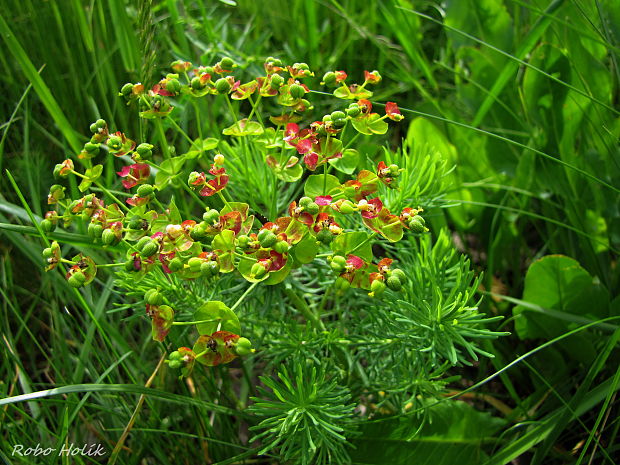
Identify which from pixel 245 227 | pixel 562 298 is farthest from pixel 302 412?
pixel 562 298

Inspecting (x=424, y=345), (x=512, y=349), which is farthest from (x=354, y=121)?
(x=512, y=349)

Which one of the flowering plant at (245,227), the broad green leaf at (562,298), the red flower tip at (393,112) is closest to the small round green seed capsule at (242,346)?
the flowering plant at (245,227)

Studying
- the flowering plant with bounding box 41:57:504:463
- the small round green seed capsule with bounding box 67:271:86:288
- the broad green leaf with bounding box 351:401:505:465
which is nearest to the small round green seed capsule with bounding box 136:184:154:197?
the flowering plant with bounding box 41:57:504:463

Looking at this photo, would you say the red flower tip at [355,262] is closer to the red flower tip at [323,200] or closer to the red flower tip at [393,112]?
the red flower tip at [323,200]

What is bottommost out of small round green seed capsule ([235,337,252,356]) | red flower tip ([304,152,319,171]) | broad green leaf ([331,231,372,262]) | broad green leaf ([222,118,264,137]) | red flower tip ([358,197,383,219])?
small round green seed capsule ([235,337,252,356])

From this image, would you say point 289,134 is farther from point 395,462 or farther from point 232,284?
point 395,462

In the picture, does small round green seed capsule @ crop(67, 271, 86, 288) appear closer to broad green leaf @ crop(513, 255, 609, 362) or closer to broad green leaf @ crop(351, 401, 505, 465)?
broad green leaf @ crop(351, 401, 505, 465)

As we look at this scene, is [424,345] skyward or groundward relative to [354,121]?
groundward
